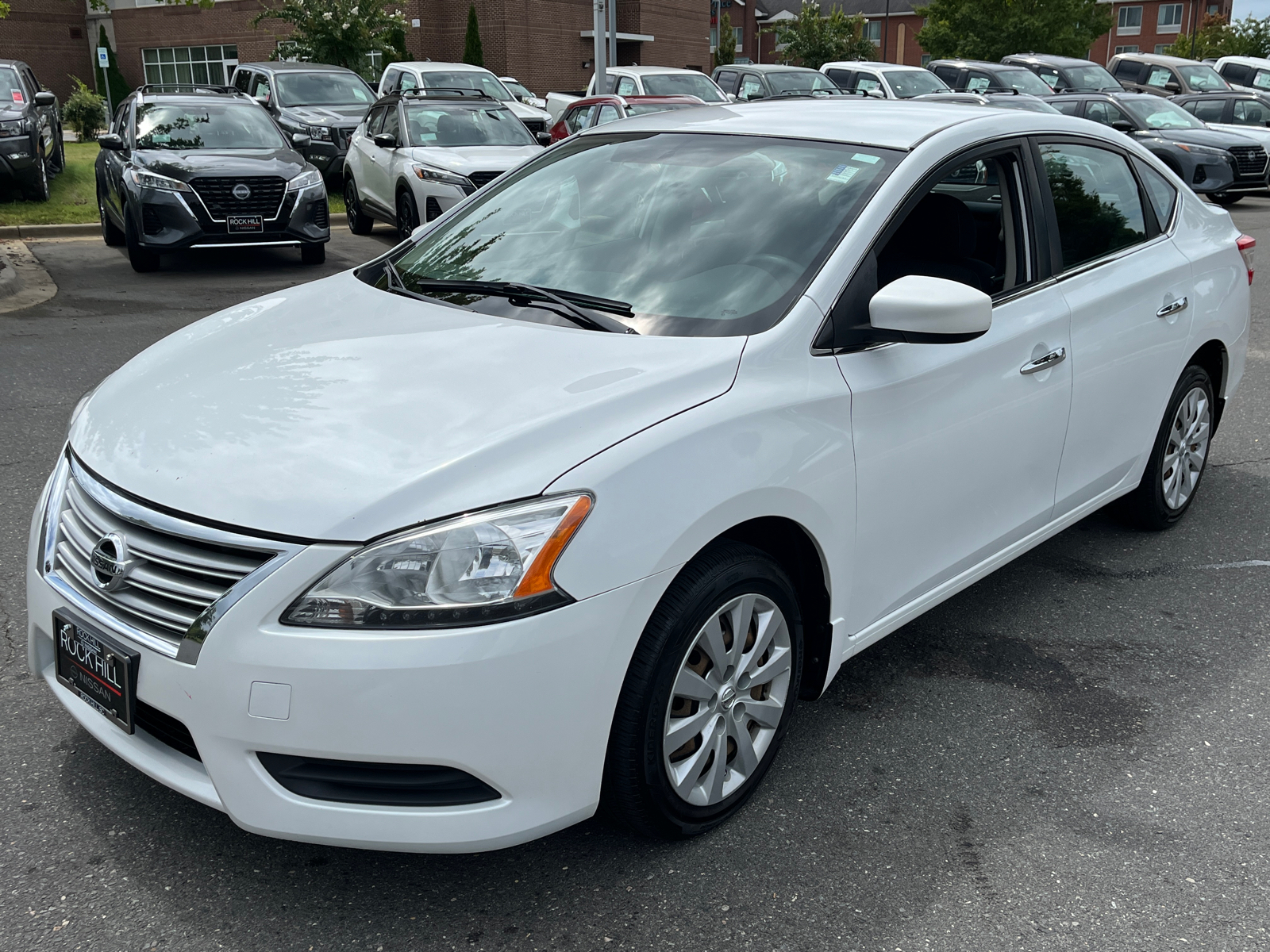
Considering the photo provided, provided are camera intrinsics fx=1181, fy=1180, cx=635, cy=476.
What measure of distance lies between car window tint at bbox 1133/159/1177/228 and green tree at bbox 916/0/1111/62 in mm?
41246

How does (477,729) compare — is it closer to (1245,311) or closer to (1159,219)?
(1159,219)

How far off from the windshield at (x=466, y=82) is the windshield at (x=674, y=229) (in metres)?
17.2

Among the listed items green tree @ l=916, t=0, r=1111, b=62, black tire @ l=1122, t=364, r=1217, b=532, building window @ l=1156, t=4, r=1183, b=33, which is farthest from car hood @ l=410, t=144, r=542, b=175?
building window @ l=1156, t=4, r=1183, b=33

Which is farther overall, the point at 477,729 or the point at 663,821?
the point at 663,821

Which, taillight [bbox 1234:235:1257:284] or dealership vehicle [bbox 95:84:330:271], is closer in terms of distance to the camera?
taillight [bbox 1234:235:1257:284]

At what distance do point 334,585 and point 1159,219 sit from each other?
3.75 meters

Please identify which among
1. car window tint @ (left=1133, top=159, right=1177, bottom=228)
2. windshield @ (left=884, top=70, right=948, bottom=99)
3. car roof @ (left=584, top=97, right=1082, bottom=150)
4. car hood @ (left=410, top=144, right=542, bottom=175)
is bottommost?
car hood @ (left=410, top=144, right=542, bottom=175)

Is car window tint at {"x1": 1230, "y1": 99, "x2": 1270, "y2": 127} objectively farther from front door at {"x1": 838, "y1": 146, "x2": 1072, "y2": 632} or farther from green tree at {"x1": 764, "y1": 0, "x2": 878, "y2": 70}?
green tree at {"x1": 764, "y1": 0, "x2": 878, "y2": 70}

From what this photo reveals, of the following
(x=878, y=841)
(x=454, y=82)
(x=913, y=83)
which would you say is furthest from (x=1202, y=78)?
(x=878, y=841)

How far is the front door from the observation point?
10.4 feet

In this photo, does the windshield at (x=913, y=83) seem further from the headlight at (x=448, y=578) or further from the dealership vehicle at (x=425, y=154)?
the headlight at (x=448, y=578)

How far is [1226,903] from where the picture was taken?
8.93 ft

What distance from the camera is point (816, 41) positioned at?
56719 millimetres

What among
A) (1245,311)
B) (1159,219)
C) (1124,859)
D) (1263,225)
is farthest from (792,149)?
(1263,225)
